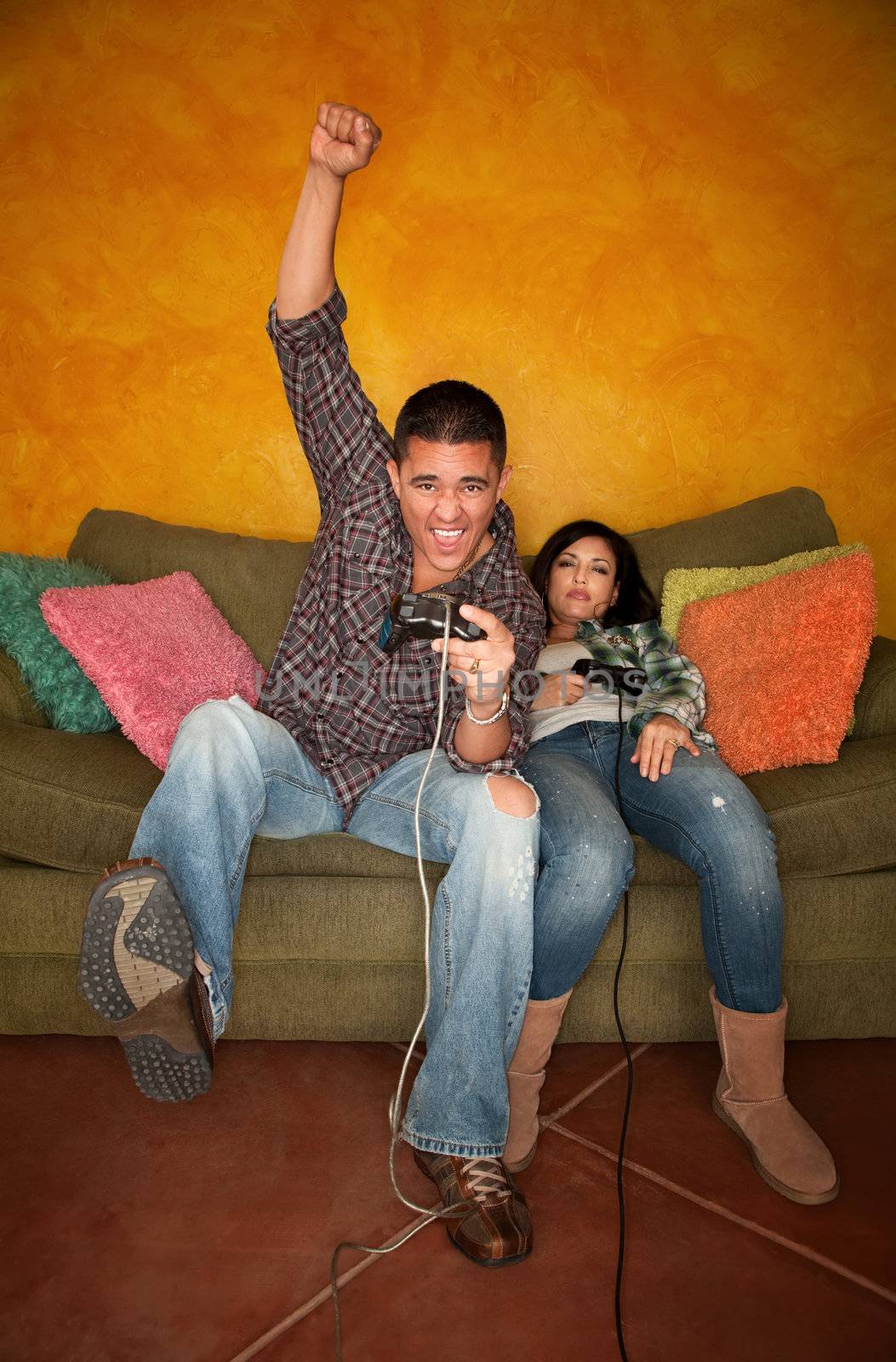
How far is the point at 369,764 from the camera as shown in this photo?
1.53m

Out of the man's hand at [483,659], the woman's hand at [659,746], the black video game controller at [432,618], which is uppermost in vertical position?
the black video game controller at [432,618]

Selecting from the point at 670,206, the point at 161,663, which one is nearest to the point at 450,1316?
the point at 161,663

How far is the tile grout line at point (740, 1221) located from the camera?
1146mm

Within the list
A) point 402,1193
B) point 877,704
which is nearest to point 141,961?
point 402,1193

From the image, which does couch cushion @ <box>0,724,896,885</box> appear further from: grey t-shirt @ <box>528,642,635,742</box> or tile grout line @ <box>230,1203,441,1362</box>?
tile grout line @ <box>230,1203,441,1362</box>

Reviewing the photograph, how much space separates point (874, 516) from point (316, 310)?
1.64 metres

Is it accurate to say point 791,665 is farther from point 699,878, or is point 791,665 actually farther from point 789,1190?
point 789,1190

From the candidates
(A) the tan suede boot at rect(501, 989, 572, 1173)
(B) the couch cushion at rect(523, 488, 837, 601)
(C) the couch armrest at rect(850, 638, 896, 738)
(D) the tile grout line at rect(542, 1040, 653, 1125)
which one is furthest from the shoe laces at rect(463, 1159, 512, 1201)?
(B) the couch cushion at rect(523, 488, 837, 601)

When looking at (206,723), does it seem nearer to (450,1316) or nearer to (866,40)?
(450,1316)

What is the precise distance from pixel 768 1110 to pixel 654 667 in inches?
32.3

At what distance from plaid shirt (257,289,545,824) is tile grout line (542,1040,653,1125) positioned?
553mm

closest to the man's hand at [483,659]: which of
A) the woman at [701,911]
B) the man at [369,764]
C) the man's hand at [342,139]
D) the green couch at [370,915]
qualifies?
the man at [369,764]

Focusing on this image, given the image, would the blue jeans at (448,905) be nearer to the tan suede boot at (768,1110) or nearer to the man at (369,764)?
the man at (369,764)

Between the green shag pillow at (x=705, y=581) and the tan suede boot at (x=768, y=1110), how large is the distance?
83 centimetres
